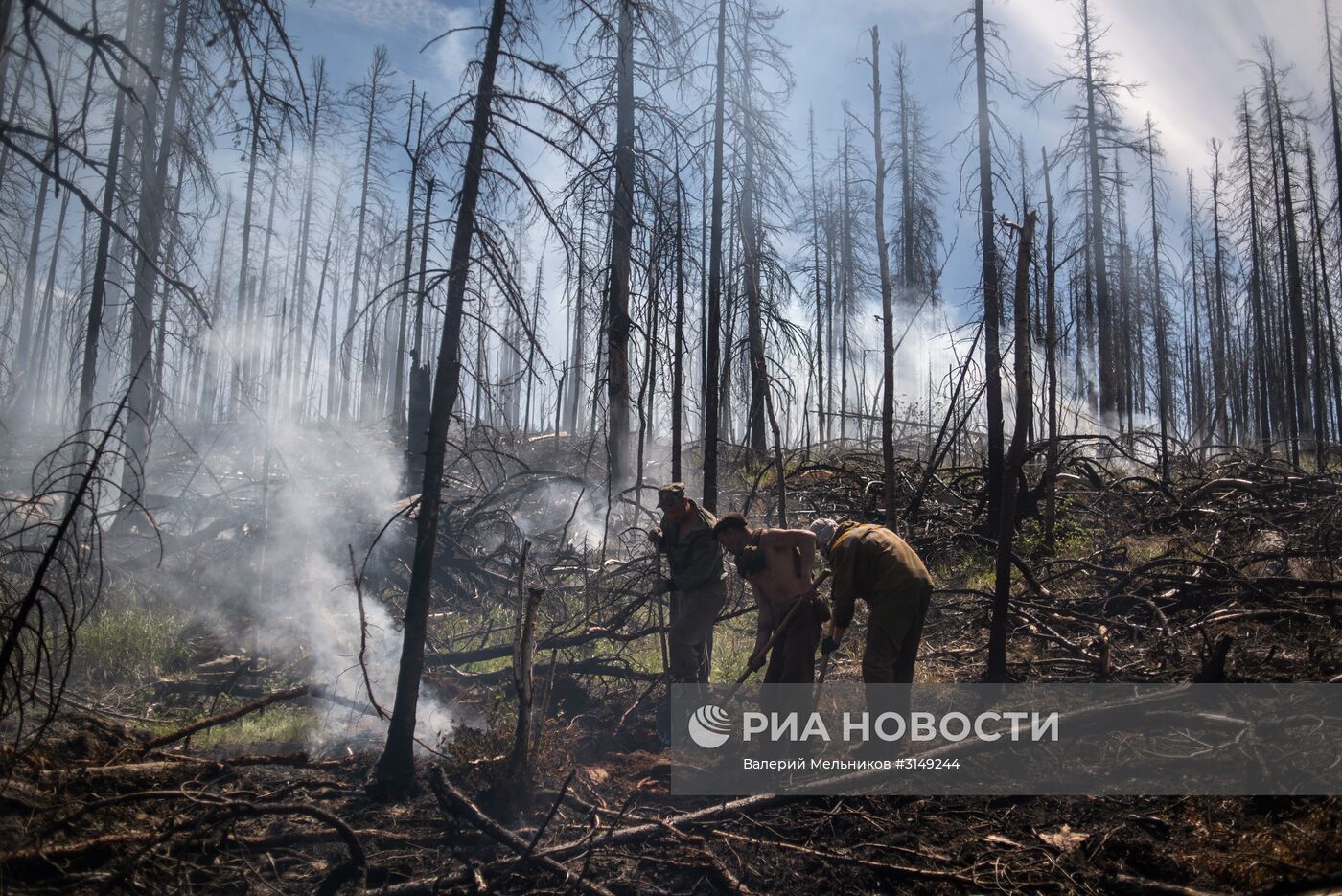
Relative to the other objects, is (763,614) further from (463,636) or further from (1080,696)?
(463,636)

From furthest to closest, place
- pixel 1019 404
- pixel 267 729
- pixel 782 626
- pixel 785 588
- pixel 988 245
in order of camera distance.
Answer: pixel 988 245 < pixel 267 729 < pixel 785 588 < pixel 1019 404 < pixel 782 626

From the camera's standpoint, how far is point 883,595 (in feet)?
17.0

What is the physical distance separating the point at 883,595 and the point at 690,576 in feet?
6.17

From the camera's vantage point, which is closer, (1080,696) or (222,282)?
(1080,696)

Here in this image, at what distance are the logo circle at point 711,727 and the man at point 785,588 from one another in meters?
0.55

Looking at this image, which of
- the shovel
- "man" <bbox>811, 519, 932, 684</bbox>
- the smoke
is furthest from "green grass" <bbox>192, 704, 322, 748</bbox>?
"man" <bbox>811, 519, 932, 684</bbox>

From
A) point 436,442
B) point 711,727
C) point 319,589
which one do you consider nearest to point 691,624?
point 711,727

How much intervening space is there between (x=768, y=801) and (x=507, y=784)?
1689mm

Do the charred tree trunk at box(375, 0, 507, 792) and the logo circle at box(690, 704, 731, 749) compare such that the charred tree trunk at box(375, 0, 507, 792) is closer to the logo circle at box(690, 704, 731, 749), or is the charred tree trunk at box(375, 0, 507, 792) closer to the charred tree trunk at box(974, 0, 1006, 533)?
the logo circle at box(690, 704, 731, 749)

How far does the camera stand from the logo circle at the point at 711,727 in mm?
5883

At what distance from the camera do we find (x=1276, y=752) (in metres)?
4.43

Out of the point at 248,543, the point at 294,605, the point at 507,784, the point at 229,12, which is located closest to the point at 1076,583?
the point at 507,784

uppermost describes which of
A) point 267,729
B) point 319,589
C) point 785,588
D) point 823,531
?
point 823,531

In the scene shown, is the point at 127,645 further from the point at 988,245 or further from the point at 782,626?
the point at 988,245
